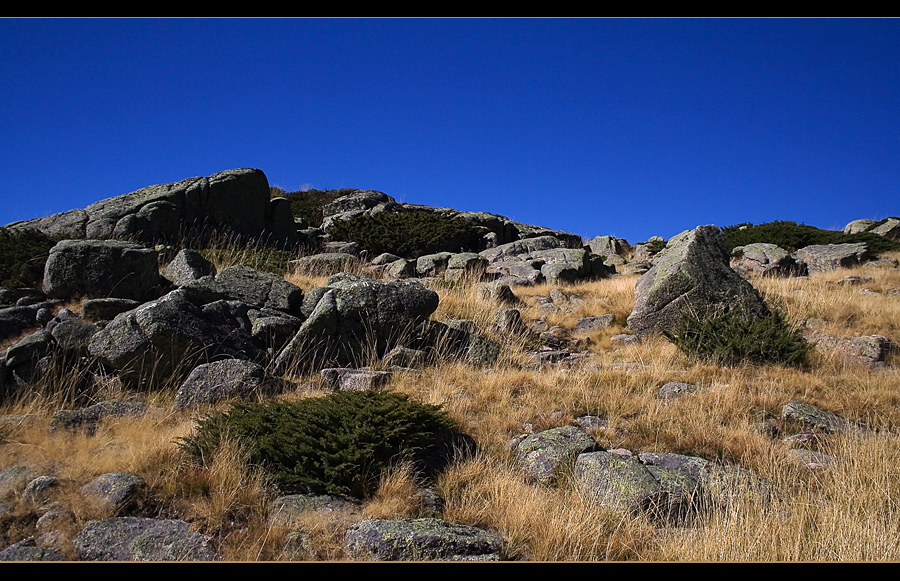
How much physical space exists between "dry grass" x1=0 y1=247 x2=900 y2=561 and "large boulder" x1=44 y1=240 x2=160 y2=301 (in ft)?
8.54

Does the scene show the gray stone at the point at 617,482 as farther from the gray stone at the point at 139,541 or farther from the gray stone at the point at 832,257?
the gray stone at the point at 832,257

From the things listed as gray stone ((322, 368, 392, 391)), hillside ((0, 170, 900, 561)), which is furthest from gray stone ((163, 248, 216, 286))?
gray stone ((322, 368, 392, 391))

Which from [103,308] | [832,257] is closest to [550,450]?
[103,308]

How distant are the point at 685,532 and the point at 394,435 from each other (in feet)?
8.94

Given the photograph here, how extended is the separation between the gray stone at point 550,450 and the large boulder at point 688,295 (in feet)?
17.4

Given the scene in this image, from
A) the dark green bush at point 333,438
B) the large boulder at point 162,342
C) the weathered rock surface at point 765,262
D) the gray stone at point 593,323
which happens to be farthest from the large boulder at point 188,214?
the weathered rock surface at point 765,262

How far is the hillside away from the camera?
173 inches

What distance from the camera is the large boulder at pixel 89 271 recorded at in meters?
9.55

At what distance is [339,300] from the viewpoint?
30.9ft

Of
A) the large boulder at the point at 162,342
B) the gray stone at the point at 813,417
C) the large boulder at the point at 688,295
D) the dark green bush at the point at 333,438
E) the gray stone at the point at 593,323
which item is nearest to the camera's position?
the dark green bush at the point at 333,438

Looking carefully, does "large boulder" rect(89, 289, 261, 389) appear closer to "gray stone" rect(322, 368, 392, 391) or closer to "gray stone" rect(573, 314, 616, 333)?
"gray stone" rect(322, 368, 392, 391)

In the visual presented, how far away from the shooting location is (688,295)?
11086mm

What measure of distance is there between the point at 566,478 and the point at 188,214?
47.3 ft
